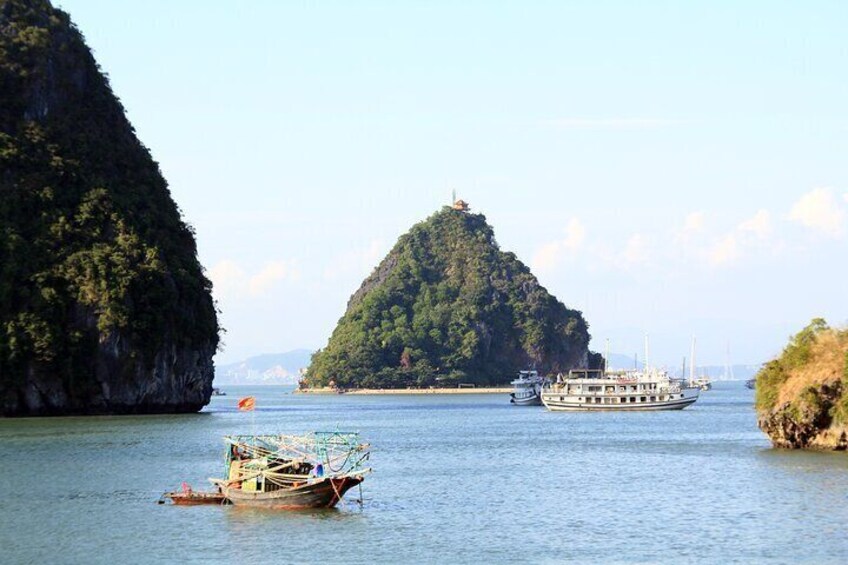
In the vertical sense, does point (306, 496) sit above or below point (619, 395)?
below

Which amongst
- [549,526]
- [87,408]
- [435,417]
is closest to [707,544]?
[549,526]

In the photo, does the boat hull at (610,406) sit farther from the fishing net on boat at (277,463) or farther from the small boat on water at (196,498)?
the small boat on water at (196,498)

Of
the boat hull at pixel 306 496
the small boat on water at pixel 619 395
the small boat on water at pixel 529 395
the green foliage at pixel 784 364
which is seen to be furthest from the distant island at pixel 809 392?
the small boat on water at pixel 529 395

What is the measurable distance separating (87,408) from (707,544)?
264 feet

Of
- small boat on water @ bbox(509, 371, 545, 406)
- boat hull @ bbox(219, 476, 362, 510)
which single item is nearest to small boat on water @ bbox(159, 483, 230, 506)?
boat hull @ bbox(219, 476, 362, 510)

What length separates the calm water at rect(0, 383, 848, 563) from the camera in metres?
41.3

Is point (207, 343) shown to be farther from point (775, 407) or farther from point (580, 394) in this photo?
point (775, 407)

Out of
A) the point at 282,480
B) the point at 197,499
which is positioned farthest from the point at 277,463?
the point at 197,499

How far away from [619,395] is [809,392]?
6573 cm

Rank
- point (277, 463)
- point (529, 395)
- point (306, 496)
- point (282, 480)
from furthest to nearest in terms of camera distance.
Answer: point (529, 395) → point (277, 463) → point (282, 480) → point (306, 496)

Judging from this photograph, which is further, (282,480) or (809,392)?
(809,392)

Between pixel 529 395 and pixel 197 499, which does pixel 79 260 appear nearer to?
pixel 529 395

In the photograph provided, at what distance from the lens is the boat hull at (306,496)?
4759 centimetres

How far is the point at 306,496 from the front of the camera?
47781mm
